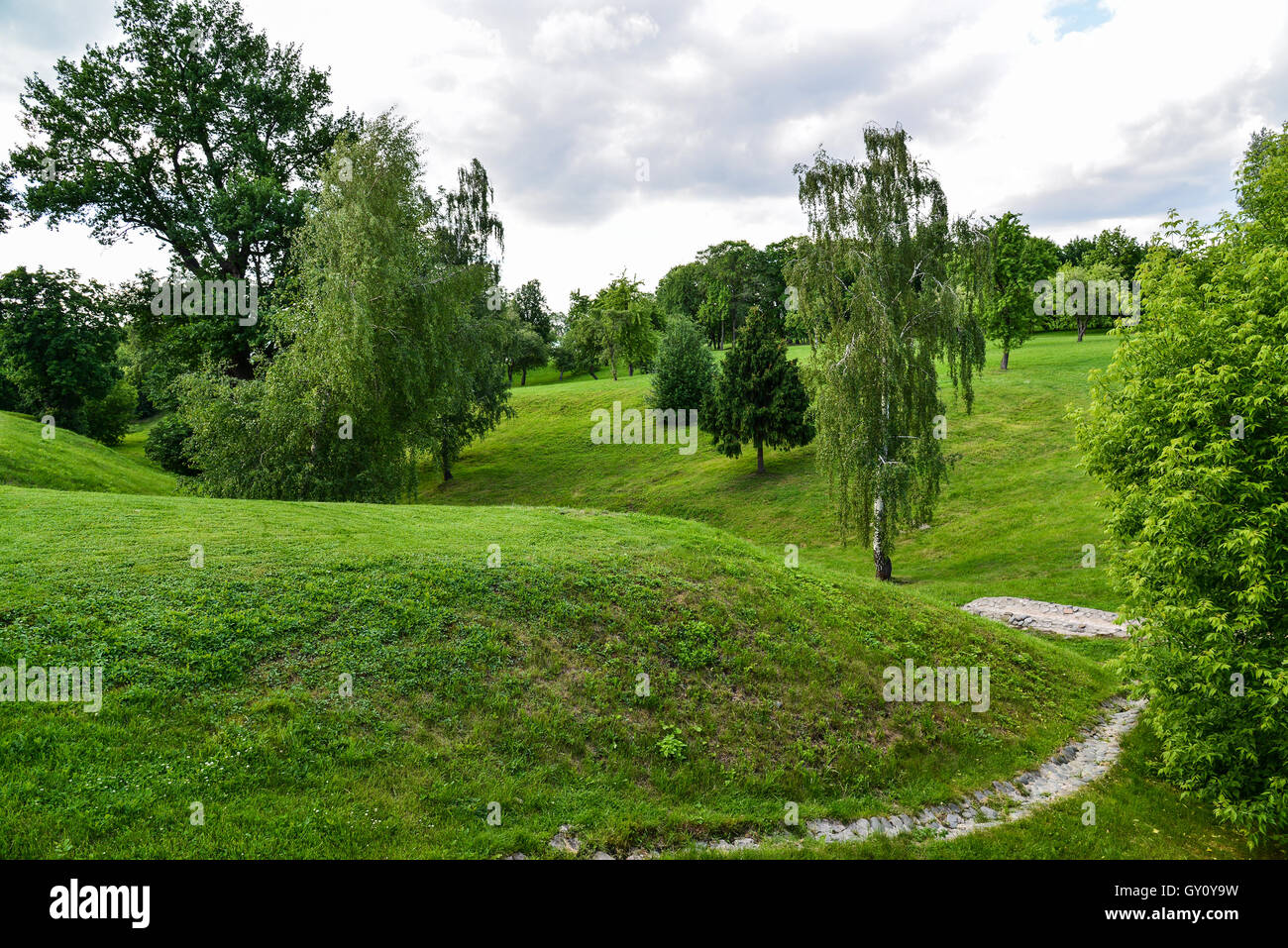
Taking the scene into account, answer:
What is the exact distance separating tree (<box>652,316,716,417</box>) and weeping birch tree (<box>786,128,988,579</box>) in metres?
26.4

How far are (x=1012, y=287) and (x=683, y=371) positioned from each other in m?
27.4

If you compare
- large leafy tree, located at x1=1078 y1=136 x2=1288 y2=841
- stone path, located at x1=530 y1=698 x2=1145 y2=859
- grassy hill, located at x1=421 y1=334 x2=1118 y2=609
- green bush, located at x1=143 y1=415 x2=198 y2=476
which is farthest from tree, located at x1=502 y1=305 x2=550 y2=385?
stone path, located at x1=530 y1=698 x2=1145 y2=859

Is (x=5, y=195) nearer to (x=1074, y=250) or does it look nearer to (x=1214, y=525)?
(x=1214, y=525)

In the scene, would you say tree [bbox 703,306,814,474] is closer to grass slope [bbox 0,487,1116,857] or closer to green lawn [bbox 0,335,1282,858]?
green lawn [bbox 0,335,1282,858]

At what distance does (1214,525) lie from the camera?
12445 mm

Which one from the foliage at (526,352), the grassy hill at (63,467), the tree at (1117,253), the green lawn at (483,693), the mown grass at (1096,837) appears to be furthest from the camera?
the foliage at (526,352)

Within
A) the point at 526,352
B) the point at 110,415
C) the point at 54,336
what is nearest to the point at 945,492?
the point at 54,336

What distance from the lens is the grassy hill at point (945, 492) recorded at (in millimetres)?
29875

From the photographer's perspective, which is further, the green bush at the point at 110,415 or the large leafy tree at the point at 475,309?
the green bush at the point at 110,415

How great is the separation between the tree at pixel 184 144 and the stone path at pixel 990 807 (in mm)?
32373

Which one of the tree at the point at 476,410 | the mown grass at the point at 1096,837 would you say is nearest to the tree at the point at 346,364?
the tree at the point at 476,410

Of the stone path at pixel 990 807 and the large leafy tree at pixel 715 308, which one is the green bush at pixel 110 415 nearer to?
the large leafy tree at pixel 715 308
